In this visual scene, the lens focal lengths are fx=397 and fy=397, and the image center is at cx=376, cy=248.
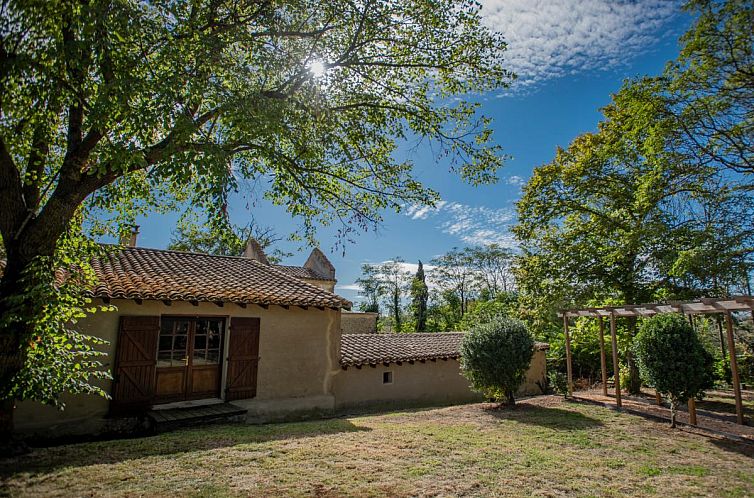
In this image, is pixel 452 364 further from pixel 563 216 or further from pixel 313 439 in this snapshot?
pixel 313 439

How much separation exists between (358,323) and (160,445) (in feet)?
56.6

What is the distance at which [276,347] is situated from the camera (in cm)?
1004

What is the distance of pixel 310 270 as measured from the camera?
1094 inches

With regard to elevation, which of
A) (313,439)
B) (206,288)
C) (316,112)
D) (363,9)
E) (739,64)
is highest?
(739,64)

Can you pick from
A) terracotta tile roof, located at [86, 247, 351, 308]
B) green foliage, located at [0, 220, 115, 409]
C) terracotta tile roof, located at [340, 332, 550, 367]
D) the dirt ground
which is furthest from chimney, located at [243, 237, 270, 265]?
the dirt ground

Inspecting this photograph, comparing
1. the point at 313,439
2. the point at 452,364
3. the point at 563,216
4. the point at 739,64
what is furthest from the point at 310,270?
the point at 739,64

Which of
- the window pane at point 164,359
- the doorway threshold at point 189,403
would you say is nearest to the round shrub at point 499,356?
the doorway threshold at point 189,403

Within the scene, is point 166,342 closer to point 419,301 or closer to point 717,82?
point 717,82

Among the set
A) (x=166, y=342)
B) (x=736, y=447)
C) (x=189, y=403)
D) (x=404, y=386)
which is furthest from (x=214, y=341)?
(x=736, y=447)

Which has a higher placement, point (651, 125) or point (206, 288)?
point (651, 125)

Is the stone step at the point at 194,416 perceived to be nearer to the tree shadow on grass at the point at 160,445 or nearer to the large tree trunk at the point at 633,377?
the tree shadow on grass at the point at 160,445

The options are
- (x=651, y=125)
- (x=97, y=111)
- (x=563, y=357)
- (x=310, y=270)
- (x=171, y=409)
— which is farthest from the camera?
(x=310, y=270)

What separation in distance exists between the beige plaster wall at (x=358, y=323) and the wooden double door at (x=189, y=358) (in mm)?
13085

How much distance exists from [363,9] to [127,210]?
18.1 feet
